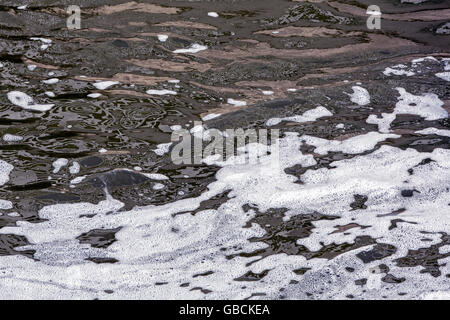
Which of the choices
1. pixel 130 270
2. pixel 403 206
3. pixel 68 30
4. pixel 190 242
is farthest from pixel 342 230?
pixel 68 30

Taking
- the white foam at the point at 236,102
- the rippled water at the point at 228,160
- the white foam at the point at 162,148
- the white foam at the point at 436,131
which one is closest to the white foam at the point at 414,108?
the rippled water at the point at 228,160

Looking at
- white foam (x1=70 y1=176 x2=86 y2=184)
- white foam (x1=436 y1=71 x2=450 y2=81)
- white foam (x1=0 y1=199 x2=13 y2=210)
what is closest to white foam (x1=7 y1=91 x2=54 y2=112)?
white foam (x1=70 y1=176 x2=86 y2=184)

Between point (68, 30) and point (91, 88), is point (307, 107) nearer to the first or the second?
point (91, 88)

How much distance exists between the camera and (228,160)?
13.0 ft

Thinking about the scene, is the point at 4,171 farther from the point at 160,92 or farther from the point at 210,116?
the point at 210,116

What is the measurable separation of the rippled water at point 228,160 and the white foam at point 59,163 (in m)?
0.01

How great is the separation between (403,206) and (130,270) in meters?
1.62

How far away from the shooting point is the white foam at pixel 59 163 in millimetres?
3816

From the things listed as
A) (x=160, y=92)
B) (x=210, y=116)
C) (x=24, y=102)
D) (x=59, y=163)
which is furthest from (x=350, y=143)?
(x=24, y=102)

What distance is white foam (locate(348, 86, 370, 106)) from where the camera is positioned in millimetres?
4547

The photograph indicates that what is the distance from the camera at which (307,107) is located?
448 cm

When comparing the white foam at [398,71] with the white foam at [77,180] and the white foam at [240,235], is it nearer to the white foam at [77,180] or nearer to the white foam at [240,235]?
the white foam at [240,235]

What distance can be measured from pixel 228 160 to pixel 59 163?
1.08 m

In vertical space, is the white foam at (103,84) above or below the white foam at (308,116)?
above
